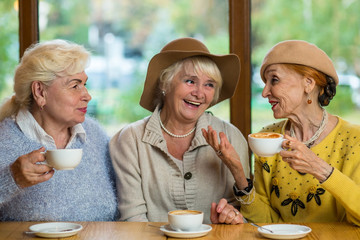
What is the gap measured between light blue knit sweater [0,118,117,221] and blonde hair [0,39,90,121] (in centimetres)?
14

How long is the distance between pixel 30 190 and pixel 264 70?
1346 millimetres

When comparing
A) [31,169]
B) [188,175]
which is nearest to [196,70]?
[188,175]

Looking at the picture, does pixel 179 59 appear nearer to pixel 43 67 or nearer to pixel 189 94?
pixel 189 94

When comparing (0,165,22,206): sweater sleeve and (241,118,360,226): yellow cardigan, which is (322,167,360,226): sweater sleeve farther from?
(0,165,22,206): sweater sleeve

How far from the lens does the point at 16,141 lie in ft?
8.81

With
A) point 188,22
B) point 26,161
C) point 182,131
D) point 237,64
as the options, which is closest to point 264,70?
point 237,64

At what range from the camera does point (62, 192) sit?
8.95ft

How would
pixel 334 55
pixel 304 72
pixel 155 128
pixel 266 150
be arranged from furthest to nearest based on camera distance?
pixel 334 55 → pixel 155 128 → pixel 304 72 → pixel 266 150

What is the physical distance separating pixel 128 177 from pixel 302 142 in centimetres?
91

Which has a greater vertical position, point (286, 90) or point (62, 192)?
point (286, 90)

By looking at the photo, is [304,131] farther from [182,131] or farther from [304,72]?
[182,131]

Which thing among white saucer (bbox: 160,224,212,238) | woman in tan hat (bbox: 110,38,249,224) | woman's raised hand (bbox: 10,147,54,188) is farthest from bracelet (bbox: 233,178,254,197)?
woman's raised hand (bbox: 10,147,54,188)

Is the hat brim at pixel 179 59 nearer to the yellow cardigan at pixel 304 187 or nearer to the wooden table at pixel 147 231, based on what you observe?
the yellow cardigan at pixel 304 187

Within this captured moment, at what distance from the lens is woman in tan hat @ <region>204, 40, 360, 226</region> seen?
2.59 meters
